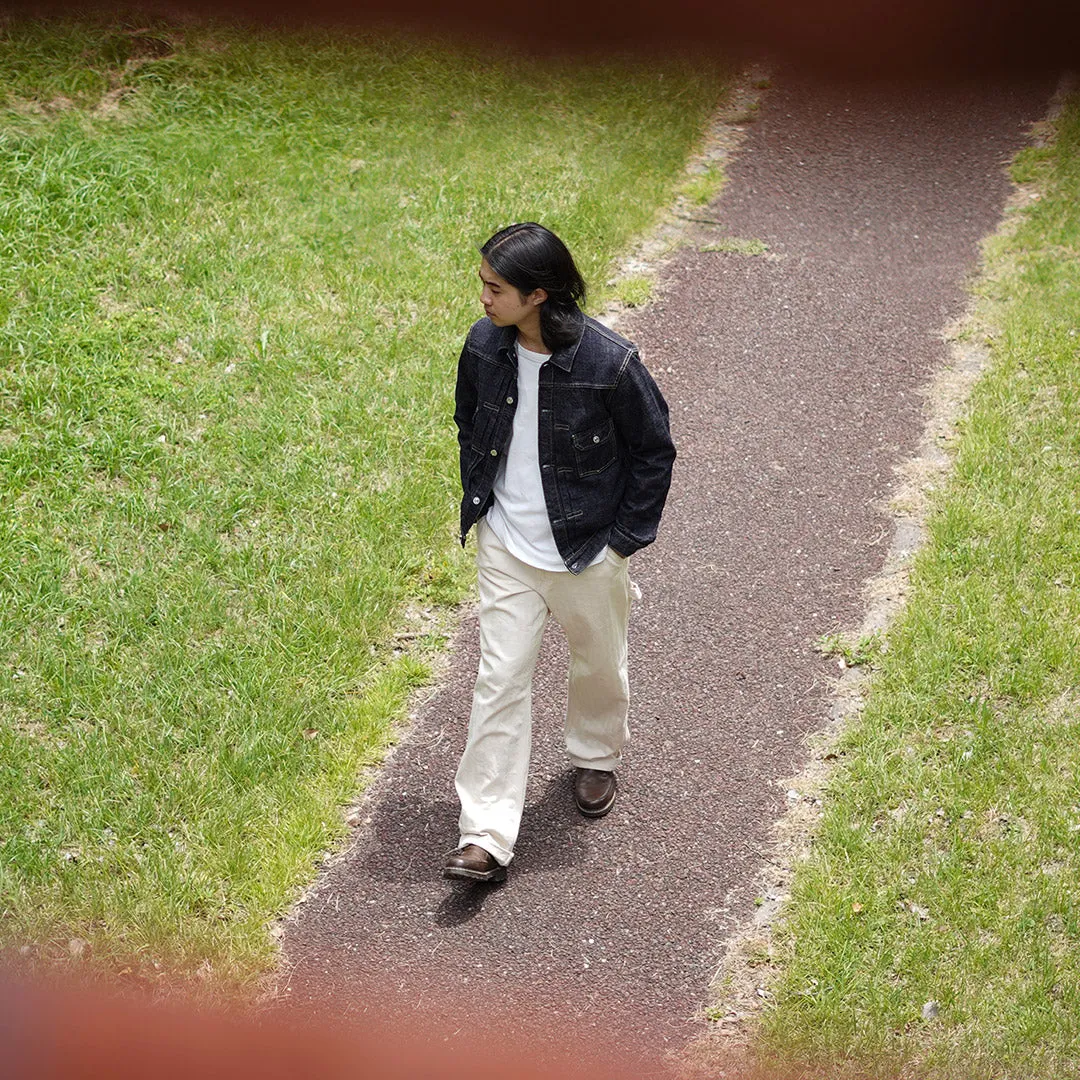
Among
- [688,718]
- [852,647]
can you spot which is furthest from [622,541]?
[852,647]

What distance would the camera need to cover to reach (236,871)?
14.4 ft

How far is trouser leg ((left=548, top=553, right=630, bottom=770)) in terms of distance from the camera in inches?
165

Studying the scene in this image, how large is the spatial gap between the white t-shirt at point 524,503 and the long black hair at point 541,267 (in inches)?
11.4

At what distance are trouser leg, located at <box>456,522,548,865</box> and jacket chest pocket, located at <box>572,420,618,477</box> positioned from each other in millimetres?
378

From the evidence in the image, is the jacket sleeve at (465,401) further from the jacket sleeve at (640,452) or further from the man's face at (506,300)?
the jacket sleeve at (640,452)

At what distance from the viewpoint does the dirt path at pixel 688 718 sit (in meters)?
4.17

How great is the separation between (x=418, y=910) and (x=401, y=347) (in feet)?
11.5

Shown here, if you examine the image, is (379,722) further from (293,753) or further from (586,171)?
(586,171)

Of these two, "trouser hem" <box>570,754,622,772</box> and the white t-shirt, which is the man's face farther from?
"trouser hem" <box>570,754,622,772</box>

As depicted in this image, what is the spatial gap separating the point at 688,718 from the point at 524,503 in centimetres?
152

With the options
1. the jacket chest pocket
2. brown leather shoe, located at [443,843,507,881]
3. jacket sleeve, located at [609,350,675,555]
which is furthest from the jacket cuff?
brown leather shoe, located at [443,843,507,881]

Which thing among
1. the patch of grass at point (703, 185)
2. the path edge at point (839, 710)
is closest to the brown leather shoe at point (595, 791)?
the path edge at point (839, 710)

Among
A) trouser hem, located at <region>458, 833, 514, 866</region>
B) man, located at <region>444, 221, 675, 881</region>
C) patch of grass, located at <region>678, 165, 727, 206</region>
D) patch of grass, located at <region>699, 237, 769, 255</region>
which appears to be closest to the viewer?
man, located at <region>444, 221, 675, 881</region>

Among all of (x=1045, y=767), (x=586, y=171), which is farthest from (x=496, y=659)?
(x=586, y=171)
